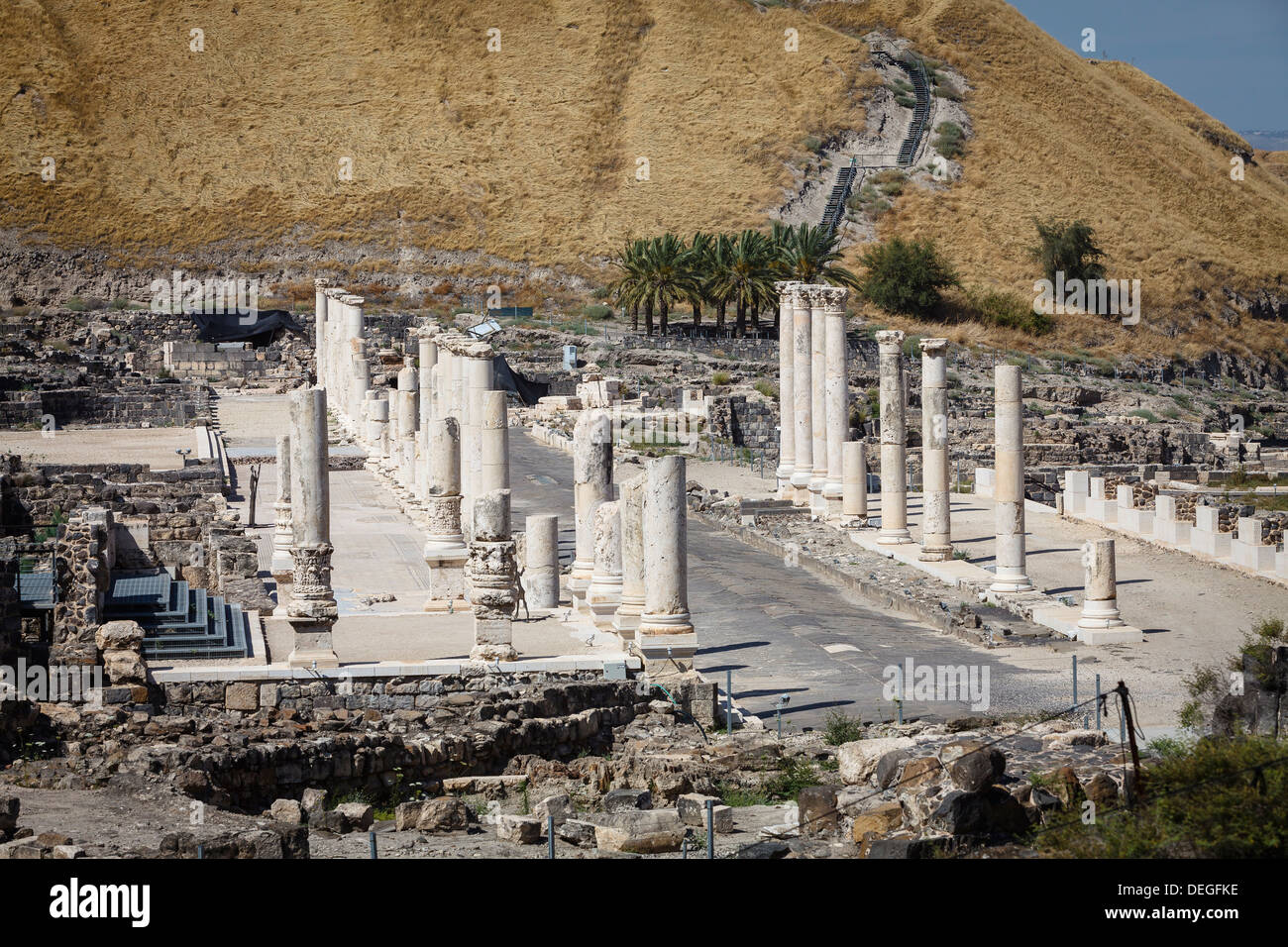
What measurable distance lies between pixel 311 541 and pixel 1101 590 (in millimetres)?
9902

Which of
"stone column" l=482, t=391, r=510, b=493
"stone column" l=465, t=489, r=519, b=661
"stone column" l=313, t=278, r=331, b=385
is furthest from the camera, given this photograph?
"stone column" l=313, t=278, r=331, b=385

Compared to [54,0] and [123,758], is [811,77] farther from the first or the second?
[123,758]

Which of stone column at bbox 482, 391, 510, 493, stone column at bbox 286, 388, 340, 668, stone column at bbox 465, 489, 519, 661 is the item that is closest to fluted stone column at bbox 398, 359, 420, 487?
stone column at bbox 482, 391, 510, 493

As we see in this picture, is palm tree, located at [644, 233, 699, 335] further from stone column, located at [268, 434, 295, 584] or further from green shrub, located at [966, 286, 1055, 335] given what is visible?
stone column, located at [268, 434, 295, 584]

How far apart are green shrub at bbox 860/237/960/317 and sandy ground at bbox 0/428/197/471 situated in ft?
136

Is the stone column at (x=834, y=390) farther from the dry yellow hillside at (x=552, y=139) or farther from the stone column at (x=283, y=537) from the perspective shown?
the dry yellow hillside at (x=552, y=139)

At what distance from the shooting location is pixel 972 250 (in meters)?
94.1

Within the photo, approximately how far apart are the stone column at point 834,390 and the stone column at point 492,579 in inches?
526

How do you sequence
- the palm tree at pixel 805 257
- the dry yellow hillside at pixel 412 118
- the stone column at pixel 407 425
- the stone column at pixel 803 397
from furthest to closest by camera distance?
the dry yellow hillside at pixel 412 118 → the palm tree at pixel 805 257 → the stone column at pixel 803 397 → the stone column at pixel 407 425

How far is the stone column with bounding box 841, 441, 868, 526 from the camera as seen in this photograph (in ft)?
104

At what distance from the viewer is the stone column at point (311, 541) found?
1806cm

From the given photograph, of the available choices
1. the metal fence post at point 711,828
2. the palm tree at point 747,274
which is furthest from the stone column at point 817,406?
the palm tree at point 747,274

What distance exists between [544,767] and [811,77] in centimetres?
10215

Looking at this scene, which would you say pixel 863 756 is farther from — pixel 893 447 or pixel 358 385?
pixel 358 385
